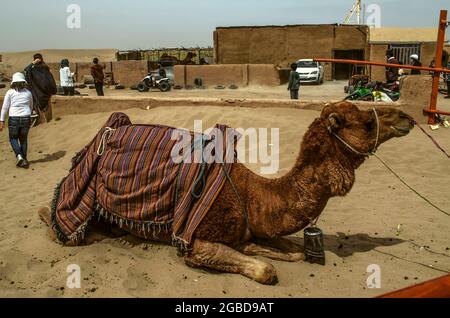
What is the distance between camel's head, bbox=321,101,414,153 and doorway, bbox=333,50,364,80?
107 ft

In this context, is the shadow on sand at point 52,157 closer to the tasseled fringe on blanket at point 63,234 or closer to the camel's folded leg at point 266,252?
the tasseled fringe on blanket at point 63,234

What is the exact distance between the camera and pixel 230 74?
2733cm

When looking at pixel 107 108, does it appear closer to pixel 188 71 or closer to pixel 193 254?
pixel 193 254

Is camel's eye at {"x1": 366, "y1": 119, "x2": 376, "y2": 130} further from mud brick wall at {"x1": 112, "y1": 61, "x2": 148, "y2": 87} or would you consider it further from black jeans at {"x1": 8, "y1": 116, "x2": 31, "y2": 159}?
mud brick wall at {"x1": 112, "y1": 61, "x2": 148, "y2": 87}

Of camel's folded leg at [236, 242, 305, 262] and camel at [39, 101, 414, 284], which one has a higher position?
camel at [39, 101, 414, 284]

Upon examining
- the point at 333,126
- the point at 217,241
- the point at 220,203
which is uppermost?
the point at 333,126

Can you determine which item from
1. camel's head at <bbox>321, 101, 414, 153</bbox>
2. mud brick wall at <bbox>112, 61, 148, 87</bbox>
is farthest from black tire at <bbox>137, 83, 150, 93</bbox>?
camel's head at <bbox>321, 101, 414, 153</bbox>

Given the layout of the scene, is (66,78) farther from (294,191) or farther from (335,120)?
(335,120)

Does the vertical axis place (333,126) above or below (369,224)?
above

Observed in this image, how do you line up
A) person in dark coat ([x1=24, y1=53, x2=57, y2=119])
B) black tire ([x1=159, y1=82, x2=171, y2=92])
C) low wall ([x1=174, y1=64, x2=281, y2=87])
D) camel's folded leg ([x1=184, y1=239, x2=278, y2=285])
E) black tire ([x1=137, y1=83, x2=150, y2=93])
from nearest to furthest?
camel's folded leg ([x1=184, y1=239, x2=278, y2=285]), person in dark coat ([x1=24, y1=53, x2=57, y2=119]), black tire ([x1=137, y1=83, x2=150, y2=93]), black tire ([x1=159, y1=82, x2=171, y2=92]), low wall ([x1=174, y1=64, x2=281, y2=87])

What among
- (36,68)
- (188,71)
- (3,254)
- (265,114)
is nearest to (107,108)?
(36,68)

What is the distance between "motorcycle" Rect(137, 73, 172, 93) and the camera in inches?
961
